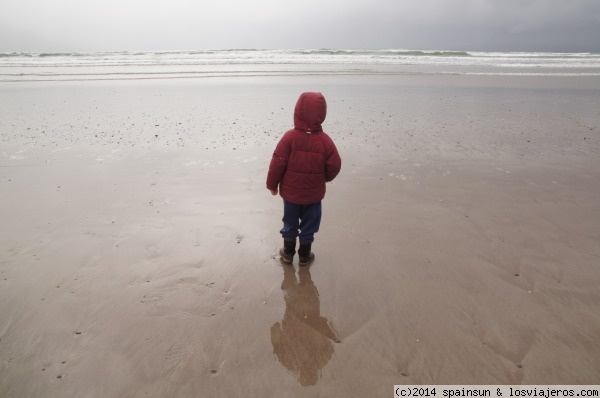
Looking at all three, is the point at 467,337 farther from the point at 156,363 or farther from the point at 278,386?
the point at 156,363

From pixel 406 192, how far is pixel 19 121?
34.6 ft

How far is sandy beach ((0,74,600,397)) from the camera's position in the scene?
254 cm

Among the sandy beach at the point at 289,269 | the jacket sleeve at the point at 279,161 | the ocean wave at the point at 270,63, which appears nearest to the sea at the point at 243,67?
the ocean wave at the point at 270,63

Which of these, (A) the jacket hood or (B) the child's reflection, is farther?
(A) the jacket hood

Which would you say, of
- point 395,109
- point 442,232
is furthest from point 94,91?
Answer: point 442,232

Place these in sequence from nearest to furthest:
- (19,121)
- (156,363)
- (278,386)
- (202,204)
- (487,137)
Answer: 1. (278,386)
2. (156,363)
3. (202,204)
4. (487,137)
5. (19,121)

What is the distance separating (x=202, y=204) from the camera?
5.02m

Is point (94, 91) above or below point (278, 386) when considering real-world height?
above

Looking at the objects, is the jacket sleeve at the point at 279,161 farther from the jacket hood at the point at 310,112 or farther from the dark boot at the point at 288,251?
the dark boot at the point at 288,251

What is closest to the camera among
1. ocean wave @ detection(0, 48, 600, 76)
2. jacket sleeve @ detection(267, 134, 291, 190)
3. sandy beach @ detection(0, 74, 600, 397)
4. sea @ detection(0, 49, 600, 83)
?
sandy beach @ detection(0, 74, 600, 397)

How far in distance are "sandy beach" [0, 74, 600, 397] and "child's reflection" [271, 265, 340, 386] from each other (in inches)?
0.6

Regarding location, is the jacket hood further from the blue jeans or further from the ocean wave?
the ocean wave
